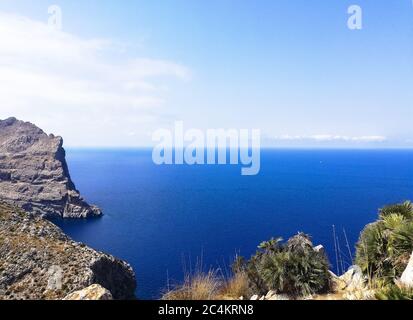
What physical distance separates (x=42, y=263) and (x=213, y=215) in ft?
263

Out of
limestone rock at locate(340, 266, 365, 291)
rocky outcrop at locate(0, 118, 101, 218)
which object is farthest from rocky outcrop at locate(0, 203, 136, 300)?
rocky outcrop at locate(0, 118, 101, 218)

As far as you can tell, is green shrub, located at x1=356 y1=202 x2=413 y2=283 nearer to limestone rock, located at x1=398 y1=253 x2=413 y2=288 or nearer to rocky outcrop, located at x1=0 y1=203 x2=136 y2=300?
limestone rock, located at x1=398 y1=253 x2=413 y2=288

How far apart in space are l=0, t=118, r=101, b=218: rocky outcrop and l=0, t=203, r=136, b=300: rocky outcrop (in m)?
89.9

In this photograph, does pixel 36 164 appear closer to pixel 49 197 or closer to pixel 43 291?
pixel 49 197

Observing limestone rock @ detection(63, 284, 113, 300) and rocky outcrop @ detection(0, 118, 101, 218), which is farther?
rocky outcrop @ detection(0, 118, 101, 218)

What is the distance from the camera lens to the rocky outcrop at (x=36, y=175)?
439ft

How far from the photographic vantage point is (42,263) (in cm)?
2978

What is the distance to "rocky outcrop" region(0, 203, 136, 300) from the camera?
87.5 ft

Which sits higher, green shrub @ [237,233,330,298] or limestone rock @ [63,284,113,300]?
limestone rock @ [63,284,113,300]

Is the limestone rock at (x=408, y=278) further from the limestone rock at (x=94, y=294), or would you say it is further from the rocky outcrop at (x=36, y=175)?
the rocky outcrop at (x=36, y=175)

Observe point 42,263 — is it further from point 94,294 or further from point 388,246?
point 388,246

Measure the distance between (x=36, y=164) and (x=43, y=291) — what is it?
140967 millimetres

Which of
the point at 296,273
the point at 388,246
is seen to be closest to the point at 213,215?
the point at 296,273

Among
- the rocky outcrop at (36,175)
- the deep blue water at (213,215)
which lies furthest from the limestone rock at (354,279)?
the rocky outcrop at (36,175)
